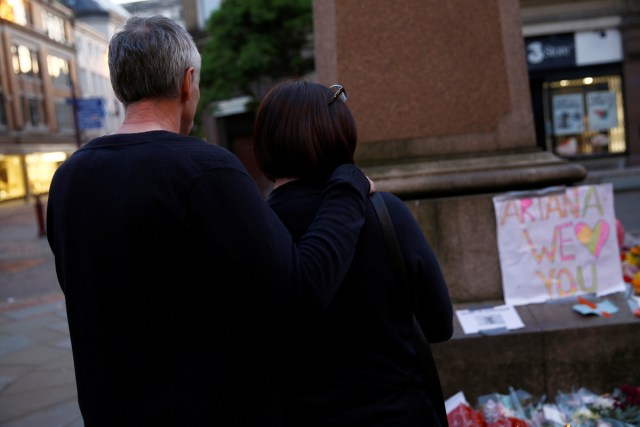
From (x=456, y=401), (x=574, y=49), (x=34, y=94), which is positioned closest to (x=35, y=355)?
(x=456, y=401)

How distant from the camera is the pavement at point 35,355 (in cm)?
431

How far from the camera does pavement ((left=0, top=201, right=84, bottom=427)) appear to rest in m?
4.31

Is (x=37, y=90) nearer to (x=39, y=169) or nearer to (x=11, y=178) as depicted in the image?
(x=39, y=169)

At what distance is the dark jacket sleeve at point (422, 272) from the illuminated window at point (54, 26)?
50.8 m

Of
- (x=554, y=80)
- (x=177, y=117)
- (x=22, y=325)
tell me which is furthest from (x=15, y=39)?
(x=177, y=117)

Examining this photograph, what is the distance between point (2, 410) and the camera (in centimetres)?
439

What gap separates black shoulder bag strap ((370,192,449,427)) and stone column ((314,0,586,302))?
1872 millimetres

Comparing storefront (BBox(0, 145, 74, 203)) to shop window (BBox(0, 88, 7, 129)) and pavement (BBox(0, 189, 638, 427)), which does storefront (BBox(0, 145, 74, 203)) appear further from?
pavement (BBox(0, 189, 638, 427))

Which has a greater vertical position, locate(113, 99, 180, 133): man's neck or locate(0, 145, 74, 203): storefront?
locate(0, 145, 74, 203): storefront

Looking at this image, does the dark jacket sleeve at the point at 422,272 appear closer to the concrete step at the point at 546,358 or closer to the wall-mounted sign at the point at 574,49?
the concrete step at the point at 546,358

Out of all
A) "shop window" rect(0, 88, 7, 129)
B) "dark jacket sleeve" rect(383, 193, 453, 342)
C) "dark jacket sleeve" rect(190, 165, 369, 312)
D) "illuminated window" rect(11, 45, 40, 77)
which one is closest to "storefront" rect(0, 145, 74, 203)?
"shop window" rect(0, 88, 7, 129)

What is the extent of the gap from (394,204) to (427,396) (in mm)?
524

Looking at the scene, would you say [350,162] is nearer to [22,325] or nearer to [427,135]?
[427,135]

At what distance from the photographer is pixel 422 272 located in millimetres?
1654
